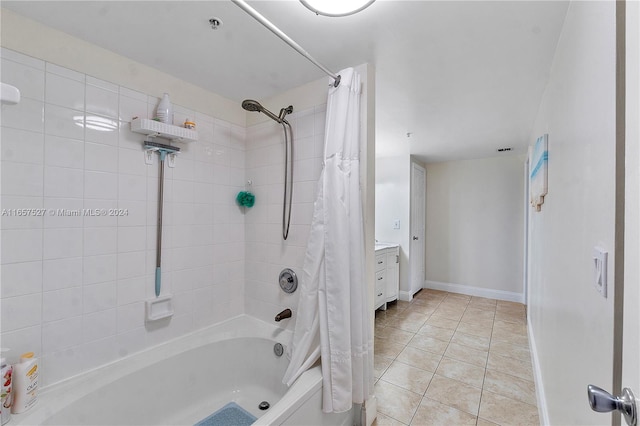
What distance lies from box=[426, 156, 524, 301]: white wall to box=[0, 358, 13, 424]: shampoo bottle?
4571mm

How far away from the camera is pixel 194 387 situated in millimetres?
1645

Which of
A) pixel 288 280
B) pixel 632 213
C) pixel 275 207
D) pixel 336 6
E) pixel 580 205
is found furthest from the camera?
pixel 275 207

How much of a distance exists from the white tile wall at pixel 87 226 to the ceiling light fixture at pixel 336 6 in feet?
3.89

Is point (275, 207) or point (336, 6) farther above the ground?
point (336, 6)

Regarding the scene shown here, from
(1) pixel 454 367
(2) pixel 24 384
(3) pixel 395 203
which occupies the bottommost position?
(1) pixel 454 367

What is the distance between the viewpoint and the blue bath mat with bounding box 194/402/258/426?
5.18 feet

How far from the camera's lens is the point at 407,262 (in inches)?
150

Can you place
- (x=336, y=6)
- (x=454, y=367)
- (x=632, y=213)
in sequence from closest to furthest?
(x=632, y=213)
(x=336, y=6)
(x=454, y=367)

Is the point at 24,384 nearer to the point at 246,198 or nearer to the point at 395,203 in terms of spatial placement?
the point at 246,198

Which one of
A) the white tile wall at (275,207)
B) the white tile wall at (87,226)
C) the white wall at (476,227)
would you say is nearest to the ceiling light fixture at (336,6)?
the white tile wall at (275,207)

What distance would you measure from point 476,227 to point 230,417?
395cm

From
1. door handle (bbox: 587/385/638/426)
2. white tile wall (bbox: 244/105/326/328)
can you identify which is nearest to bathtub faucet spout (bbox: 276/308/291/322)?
white tile wall (bbox: 244/105/326/328)

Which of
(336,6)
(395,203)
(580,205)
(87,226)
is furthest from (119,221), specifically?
(395,203)

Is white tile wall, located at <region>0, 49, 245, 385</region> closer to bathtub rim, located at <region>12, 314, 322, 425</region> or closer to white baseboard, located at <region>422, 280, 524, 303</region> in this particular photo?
bathtub rim, located at <region>12, 314, 322, 425</region>
